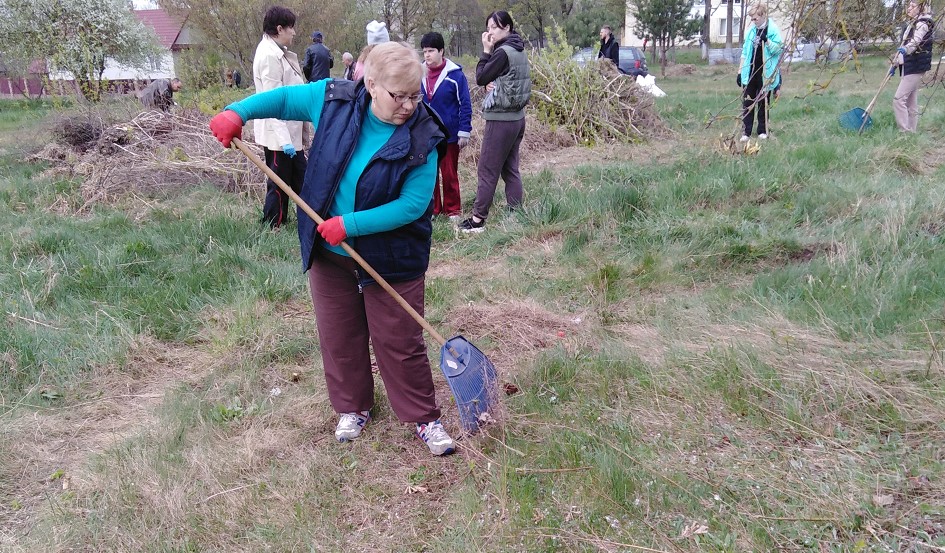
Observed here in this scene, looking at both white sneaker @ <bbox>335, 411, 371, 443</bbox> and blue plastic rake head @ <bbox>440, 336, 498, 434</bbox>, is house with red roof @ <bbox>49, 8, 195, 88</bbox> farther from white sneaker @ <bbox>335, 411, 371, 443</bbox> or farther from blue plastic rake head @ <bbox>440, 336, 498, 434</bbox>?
blue plastic rake head @ <bbox>440, 336, 498, 434</bbox>

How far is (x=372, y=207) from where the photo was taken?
2.59 meters

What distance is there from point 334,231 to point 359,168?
27cm

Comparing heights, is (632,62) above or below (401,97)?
above

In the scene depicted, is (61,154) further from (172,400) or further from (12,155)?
(172,400)

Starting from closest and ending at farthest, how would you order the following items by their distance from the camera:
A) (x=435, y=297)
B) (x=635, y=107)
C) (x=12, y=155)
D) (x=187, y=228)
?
(x=435, y=297) < (x=187, y=228) < (x=12, y=155) < (x=635, y=107)

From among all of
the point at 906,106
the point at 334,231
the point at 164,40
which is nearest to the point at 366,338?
the point at 334,231

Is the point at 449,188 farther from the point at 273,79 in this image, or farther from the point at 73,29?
the point at 73,29

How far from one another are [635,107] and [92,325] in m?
8.60

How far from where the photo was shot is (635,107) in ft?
34.6

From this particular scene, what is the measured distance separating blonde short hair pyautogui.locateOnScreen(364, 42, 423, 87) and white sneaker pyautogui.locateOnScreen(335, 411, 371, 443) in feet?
4.99

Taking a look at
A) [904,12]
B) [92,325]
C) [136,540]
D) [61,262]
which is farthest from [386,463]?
[61,262]

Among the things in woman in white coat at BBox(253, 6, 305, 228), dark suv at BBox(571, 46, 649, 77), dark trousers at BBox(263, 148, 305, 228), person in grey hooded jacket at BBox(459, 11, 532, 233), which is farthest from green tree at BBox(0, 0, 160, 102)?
person in grey hooded jacket at BBox(459, 11, 532, 233)

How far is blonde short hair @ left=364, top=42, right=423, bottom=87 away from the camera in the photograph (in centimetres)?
239

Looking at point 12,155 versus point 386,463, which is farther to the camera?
point 12,155
